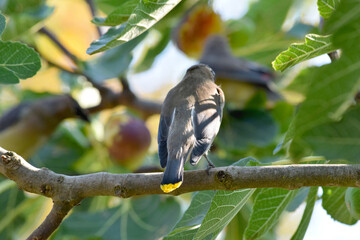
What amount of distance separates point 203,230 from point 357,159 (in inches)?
13.1

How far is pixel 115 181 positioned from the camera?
885 millimetres

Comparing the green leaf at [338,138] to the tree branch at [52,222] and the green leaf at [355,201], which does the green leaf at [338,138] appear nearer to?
the green leaf at [355,201]

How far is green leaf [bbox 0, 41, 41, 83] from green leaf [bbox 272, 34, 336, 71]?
432 millimetres

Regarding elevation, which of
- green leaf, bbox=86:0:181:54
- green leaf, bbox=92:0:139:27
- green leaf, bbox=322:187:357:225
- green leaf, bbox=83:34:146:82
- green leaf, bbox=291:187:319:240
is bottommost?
green leaf, bbox=83:34:146:82

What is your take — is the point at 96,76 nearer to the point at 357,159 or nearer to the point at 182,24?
the point at 182,24

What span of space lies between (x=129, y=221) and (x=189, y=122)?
2.21 feet

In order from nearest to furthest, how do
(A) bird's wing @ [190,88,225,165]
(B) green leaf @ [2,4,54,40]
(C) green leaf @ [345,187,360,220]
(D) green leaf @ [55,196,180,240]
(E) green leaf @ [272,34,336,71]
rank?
(E) green leaf @ [272,34,336,71], (C) green leaf @ [345,187,360,220], (A) bird's wing @ [190,88,225,165], (D) green leaf @ [55,196,180,240], (B) green leaf @ [2,4,54,40]

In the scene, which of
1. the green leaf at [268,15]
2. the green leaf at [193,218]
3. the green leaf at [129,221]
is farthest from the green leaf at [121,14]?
the green leaf at [268,15]

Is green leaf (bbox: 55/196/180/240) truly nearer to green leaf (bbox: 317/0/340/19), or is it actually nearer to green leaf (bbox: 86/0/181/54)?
green leaf (bbox: 86/0/181/54)

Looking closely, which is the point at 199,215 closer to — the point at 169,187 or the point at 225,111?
the point at 169,187

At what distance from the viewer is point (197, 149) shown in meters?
1.15

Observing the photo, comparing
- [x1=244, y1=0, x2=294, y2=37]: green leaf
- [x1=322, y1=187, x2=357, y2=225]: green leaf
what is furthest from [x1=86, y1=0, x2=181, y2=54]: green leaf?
[x1=244, y1=0, x2=294, y2=37]: green leaf

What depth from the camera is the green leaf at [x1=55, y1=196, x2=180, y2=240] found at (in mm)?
1716


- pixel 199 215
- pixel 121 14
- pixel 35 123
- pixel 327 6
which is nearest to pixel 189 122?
pixel 199 215
